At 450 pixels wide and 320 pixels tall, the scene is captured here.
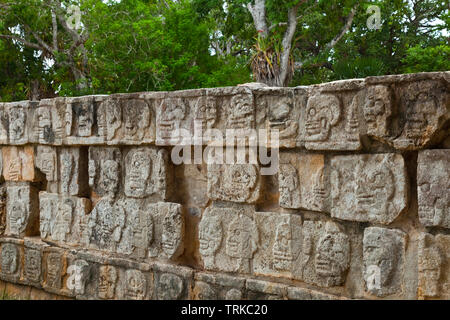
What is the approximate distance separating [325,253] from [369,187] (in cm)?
49

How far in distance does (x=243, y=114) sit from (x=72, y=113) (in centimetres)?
174

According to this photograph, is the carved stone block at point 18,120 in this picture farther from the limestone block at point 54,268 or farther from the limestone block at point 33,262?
the limestone block at point 54,268

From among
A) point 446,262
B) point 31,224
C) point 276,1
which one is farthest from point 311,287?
point 276,1

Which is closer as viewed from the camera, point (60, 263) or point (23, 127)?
point (60, 263)

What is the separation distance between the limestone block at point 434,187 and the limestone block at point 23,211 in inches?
141

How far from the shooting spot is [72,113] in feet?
14.5

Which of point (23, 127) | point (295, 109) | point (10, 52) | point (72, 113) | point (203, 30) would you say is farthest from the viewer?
point (10, 52)

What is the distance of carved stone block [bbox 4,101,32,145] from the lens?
4.86 m

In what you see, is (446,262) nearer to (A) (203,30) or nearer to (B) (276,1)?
(B) (276,1)

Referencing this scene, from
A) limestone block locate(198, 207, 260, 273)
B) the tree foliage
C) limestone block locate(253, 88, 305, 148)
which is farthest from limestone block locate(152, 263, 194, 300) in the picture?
the tree foliage

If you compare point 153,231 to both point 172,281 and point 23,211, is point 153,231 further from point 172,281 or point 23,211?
point 23,211

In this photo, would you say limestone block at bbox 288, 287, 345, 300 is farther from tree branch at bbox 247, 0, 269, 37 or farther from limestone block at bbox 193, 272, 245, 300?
tree branch at bbox 247, 0, 269, 37

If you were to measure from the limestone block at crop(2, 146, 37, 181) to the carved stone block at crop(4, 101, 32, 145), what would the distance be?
3.8 inches

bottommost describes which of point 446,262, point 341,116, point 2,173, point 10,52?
point 446,262
